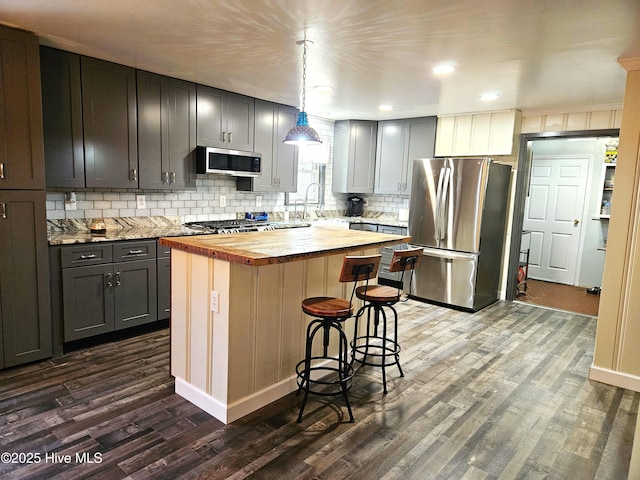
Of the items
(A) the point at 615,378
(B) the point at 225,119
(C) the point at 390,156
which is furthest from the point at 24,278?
(C) the point at 390,156

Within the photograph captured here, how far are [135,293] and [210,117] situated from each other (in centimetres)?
202

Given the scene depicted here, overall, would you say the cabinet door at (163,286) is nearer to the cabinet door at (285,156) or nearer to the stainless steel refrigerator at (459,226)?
the cabinet door at (285,156)

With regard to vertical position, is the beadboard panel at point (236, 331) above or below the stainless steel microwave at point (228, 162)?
below

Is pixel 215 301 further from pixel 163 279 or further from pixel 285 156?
pixel 285 156

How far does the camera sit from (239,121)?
4.81m

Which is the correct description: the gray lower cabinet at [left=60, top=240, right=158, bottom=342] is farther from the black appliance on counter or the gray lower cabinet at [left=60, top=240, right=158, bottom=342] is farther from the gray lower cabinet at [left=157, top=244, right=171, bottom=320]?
the black appliance on counter

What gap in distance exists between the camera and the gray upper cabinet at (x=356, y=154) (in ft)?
20.5

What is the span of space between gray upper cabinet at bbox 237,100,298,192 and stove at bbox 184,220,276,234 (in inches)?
18.3

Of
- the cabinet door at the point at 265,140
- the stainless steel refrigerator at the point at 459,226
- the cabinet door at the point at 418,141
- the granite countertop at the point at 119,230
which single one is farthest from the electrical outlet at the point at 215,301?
the cabinet door at the point at 418,141

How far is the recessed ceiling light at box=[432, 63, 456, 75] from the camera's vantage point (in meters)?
3.37

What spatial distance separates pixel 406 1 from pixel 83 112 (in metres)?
2.78

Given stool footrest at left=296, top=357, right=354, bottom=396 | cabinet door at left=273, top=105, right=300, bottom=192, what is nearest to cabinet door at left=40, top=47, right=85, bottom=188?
cabinet door at left=273, top=105, right=300, bottom=192

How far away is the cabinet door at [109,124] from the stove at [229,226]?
0.80 meters

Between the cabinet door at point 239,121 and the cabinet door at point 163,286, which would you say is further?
the cabinet door at point 239,121
